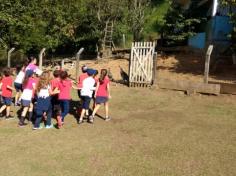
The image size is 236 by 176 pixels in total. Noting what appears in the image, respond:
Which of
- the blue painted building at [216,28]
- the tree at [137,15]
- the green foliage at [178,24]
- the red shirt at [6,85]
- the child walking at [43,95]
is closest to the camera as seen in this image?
the child walking at [43,95]

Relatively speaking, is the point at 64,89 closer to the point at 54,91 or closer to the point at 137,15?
the point at 54,91

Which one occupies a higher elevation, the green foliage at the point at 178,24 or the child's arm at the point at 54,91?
the green foliage at the point at 178,24

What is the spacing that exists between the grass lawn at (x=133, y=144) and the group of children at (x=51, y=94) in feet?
1.19

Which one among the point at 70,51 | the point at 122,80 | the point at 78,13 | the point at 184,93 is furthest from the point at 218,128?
the point at 70,51

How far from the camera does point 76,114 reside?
13.5m

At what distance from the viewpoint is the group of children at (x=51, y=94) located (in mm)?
11602

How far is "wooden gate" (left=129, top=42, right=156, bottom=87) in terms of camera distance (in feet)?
58.2

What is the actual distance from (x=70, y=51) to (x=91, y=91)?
69.3ft

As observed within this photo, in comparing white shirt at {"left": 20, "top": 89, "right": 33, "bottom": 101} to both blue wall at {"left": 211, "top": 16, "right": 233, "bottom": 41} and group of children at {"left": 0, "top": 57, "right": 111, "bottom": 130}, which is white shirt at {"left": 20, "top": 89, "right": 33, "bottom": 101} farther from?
blue wall at {"left": 211, "top": 16, "right": 233, "bottom": 41}

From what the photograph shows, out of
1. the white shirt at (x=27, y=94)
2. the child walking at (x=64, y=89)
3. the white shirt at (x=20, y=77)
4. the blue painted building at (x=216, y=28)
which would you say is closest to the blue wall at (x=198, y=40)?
the blue painted building at (x=216, y=28)

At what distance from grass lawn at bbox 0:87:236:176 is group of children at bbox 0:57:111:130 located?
0.36 metres

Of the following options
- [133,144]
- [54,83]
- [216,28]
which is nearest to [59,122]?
[54,83]

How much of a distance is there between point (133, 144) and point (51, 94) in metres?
2.58

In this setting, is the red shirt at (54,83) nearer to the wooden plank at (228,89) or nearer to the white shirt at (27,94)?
the white shirt at (27,94)
